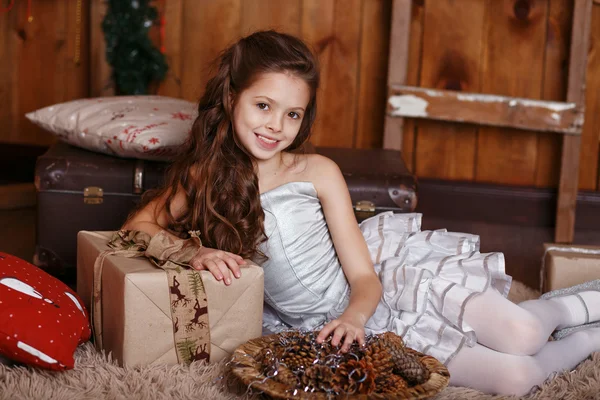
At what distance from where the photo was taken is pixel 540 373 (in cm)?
150

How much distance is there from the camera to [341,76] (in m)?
3.13

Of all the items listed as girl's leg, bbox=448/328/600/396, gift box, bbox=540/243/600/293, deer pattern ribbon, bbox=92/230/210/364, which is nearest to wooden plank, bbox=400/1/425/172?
gift box, bbox=540/243/600/293

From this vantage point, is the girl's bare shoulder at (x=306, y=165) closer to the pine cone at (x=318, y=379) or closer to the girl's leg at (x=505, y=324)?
the girl's leg at (x=505, y=324)

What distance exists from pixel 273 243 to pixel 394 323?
1.07 ft

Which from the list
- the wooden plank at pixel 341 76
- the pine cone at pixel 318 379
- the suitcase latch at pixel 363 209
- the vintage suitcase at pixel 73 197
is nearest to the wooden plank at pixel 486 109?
the wooden plank at pixel 341 76

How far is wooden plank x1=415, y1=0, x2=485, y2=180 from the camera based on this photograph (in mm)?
2996

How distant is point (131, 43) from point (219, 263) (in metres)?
1.92

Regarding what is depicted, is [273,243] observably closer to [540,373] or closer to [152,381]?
[152,381]

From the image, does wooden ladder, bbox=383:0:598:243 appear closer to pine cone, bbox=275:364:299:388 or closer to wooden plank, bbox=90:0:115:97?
wooden plank, bbox=90:0:115:97

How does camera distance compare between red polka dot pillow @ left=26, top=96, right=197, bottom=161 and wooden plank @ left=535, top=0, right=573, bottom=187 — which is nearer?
red polka dot pillow @ left=26, top=96, right=197, bottom=161

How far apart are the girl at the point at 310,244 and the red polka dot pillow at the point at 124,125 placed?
40 centimetres

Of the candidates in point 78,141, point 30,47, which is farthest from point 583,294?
point 30,47

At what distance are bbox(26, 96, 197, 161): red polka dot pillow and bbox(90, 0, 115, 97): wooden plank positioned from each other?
77cm

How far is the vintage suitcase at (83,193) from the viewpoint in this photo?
2.14 m
